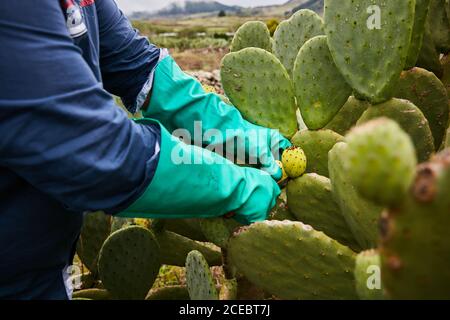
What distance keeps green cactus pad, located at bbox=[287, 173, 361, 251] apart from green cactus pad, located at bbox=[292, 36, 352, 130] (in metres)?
0.29

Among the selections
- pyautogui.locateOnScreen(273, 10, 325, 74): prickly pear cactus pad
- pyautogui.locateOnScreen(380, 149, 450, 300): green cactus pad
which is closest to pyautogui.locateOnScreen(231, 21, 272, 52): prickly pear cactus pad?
pyautogui.locateOnScreen(273, 10, 325, 74): prickly pear cactus pad

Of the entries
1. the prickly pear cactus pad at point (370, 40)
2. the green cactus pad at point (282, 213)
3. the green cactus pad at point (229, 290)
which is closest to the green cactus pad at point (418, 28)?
the prickly pear cactus pad at point (370, 40)

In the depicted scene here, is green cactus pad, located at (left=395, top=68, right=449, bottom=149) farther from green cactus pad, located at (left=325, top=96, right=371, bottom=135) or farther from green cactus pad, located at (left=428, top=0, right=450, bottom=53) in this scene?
green cactus pad, located at (left=428, top=0, right=450, bottom=53)

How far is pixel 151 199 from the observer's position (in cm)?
116

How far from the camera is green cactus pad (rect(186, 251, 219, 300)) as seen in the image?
1.22 metres

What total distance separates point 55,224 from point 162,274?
5.64ft

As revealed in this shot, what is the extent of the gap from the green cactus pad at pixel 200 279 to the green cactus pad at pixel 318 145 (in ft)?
1.91

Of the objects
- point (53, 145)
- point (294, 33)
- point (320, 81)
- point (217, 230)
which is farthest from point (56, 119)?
point (294, 33)

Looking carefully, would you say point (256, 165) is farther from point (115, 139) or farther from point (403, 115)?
point (115, 139)

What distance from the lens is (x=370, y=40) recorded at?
1.52 m

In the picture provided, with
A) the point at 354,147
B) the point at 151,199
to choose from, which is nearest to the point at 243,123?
the point at 151,199

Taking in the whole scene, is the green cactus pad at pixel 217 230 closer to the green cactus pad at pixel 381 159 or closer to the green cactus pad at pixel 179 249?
the green cactus pad at pixel 179 249

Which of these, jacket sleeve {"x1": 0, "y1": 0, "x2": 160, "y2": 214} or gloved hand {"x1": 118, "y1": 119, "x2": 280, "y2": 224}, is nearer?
jacket sleeve {"x1": 0, "y1": 0, "x2": 160, "y2": 214}

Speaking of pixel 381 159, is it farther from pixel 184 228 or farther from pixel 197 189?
pixel 184 228
